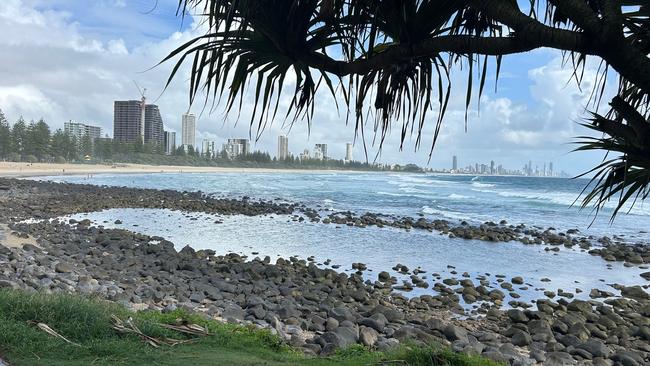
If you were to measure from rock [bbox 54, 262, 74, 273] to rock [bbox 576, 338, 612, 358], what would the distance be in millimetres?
8848

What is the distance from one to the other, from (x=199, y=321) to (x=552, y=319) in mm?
6469

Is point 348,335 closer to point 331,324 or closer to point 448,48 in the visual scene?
point 331,324

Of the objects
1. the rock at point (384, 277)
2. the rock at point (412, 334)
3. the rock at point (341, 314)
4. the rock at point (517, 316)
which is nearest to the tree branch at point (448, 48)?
the rock at point (412, 334)

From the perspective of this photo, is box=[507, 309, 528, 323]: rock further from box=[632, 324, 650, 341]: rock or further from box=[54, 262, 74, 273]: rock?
box=[54, 262, 74, 273]: rock

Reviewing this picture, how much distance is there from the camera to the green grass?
11.1 feet

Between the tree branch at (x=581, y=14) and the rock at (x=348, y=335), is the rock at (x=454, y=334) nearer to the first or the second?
the rock at (x=348, y=335)

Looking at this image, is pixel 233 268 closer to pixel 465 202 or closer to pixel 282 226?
pixel 282 226

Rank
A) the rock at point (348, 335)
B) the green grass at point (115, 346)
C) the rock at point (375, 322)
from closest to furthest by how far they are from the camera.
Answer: the green grass at point (115, 346) → the rock at point (348, 335) → the rock at point (375, 322)

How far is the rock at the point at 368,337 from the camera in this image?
6.32m

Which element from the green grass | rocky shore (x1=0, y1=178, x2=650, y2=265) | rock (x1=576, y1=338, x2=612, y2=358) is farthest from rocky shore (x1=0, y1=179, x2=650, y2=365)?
rocky shore (x1=0, y1=178, x2=650, y2=265)

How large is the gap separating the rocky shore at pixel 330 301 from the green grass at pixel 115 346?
1.35 m

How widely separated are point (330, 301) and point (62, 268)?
5.08m

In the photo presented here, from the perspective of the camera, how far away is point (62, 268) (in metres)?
9.80

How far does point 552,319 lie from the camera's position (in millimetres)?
8898
